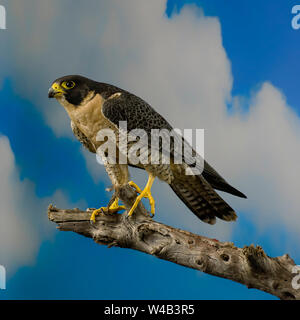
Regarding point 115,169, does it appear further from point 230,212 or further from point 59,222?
point 230,212

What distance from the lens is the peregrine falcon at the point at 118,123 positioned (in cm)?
319

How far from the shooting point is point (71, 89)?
321 cm

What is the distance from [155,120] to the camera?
3.32 metres

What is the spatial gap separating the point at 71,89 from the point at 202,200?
137 cm

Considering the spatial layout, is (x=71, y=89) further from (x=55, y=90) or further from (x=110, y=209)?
(x=110, y=209)

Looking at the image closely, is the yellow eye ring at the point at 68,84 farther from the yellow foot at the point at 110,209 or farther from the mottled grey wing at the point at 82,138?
the yellow foot at the point at 110,209

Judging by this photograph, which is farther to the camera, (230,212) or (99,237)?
Answer: (230,212)

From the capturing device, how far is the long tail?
3.50 metres

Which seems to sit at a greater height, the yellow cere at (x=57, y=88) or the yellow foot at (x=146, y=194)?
the yellow cere at (x=57, y=88)

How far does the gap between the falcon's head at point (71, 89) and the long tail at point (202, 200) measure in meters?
1.03

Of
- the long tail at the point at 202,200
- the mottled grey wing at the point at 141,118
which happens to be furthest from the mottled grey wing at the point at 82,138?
the long tail at the point at 202,200
